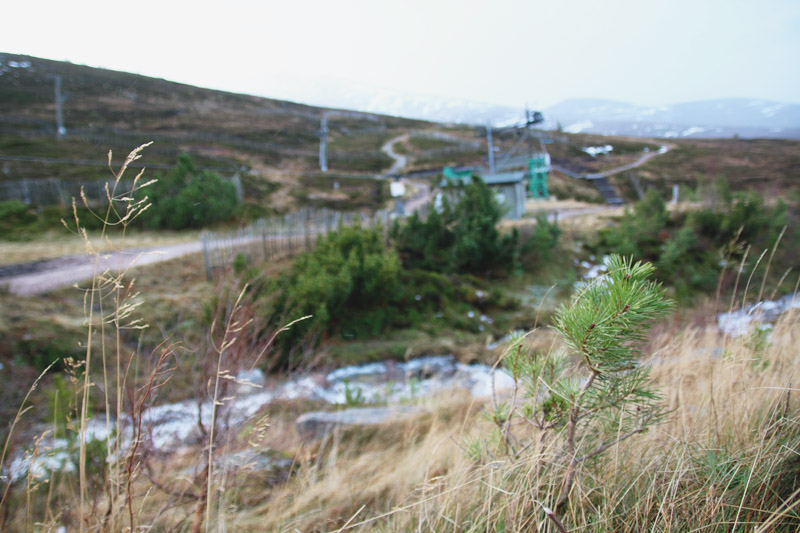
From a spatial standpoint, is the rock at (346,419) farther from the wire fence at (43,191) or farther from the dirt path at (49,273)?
the wire fence at (43,191)

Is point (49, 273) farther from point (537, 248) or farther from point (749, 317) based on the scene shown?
point (537, 248)

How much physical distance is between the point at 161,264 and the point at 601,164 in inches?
1631

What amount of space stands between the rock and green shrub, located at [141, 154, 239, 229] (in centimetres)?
1061

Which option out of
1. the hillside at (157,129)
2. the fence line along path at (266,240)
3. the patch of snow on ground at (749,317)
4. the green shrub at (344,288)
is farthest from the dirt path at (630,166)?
the patch of snow on ground at (749,317)

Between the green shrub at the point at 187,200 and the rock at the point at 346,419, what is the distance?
10.6m

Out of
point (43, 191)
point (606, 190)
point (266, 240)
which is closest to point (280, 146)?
point (43, 191)

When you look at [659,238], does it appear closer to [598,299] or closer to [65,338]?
[598,299]

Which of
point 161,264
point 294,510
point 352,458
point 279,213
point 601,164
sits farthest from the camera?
point 601,164

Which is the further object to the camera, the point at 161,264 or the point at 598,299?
the point at 161,264

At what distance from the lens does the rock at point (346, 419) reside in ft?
9.37

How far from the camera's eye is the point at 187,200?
40.3 feet

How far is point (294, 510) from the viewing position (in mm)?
1503

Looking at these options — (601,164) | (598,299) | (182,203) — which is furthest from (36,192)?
(601,164)

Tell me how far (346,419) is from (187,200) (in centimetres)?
1186
